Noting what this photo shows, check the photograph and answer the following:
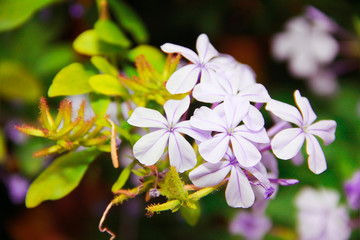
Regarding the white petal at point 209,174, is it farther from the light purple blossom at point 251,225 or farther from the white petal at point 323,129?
the light purple blossom at point 251,225

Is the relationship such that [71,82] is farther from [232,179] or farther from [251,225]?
[251,225]

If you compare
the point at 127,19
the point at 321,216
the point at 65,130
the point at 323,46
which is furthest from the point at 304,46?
the point at 65,130

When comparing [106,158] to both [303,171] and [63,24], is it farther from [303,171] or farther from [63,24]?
[303,171]

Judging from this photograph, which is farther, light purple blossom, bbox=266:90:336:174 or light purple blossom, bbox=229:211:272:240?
light purple blossom, bbox=229:211:272:240

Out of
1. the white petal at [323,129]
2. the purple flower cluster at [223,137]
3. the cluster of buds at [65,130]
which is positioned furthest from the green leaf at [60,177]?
the white petal at [323,129]

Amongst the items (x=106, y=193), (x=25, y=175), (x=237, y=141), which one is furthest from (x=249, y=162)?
(x=106, y=193)

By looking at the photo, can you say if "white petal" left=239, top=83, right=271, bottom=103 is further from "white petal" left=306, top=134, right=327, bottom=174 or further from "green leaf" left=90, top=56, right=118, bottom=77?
"green leaf" left=90, top=56, right=118, bottom=77

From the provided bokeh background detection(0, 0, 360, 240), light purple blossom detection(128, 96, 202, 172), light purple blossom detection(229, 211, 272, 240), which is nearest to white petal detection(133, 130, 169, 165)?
light purple blossom detection(128, 96, 202, 172)
